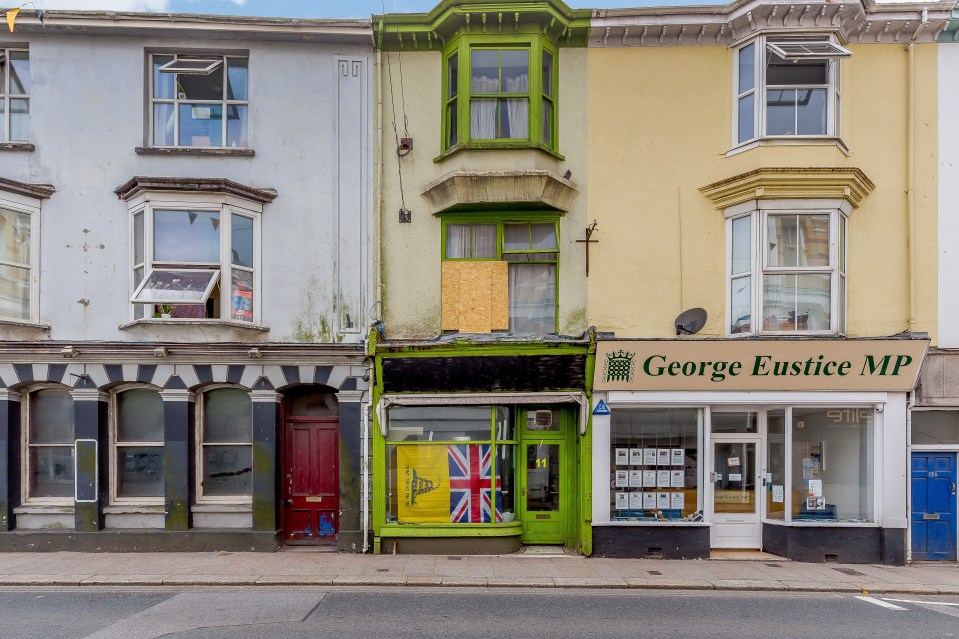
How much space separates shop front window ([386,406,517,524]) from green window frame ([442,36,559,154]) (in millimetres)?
5037

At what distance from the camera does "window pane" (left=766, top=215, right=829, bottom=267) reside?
10797mm

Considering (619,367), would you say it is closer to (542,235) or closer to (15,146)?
(542,235)

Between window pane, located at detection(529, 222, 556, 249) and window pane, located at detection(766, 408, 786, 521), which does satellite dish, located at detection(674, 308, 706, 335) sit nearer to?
window pane, located at detection(766, 408, 786, 521)

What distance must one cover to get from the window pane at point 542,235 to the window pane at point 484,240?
74 centimetres

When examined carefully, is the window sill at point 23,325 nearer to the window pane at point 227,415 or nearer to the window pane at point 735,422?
the window pane at point 227,415

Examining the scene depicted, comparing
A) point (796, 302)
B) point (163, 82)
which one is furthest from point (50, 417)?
point (796, 302)

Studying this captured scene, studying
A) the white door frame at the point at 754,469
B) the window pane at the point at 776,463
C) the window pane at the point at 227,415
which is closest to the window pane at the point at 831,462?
the window pane at the point at 776,463

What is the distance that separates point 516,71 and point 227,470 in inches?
367

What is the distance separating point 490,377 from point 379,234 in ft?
11.2

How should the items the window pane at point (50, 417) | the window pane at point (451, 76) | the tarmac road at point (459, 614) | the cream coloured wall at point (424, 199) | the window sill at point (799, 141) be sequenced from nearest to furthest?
1. the tarmac road at point (459, 614)
2. the window sill at point (799, 141)
3. the cream coloured wall at point (424, 199)
4. the window pane at point (451, 76)
5. the window pane at point (50, 417)

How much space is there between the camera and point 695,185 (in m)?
11.2

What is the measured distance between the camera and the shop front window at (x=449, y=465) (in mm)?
11094

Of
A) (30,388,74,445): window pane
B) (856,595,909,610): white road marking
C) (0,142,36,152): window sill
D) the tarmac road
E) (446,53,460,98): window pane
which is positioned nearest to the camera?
the tarmac road

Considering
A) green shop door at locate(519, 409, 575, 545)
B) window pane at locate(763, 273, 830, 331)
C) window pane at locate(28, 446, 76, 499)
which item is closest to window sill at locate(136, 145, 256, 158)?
window pane at locate(28, 446, 76, 499)
